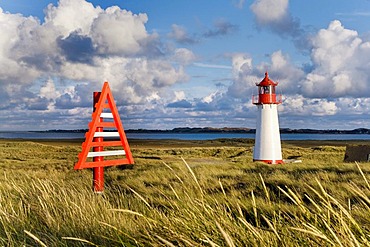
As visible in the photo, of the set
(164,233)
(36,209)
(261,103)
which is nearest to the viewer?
(164,233)

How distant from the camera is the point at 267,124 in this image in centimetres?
2245

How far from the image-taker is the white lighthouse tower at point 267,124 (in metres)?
22.4

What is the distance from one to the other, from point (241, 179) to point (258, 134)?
12.2 meters

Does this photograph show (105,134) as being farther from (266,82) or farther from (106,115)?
(266,82)

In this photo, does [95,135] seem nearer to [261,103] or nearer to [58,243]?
[58,243]

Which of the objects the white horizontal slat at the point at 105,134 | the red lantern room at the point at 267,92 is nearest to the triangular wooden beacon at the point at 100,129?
the white horizontal slat at the point at 105,134

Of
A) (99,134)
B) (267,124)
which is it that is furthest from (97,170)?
(267,124)

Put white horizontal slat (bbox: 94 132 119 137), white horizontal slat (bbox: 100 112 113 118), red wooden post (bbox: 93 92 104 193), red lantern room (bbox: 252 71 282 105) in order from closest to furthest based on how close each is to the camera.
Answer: red wooden post (bbox: 93 92 104 193)
white horizontal slat (bbox: 94 132 119 137)
white horizontal slat (bbox: 100 112 113 118)
red lantern room (bbox: 252 71 282 105)

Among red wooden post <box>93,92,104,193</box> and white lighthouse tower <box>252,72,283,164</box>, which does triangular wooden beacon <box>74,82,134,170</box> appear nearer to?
red wooden post <box>93,92,104,193</box>

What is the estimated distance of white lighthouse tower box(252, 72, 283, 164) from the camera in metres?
22.4

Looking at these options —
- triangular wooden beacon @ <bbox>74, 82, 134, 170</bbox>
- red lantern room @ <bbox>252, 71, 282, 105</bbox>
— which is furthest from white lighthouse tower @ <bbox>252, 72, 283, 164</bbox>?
triangular wooden beacon @ <bbox>74, 82, 134, 170</bbox>

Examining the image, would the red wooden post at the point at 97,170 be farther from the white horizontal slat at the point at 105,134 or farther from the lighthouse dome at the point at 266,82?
the lighthouse dome at the point at 266,82

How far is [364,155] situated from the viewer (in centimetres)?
2444

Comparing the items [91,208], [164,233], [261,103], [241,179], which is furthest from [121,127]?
[261,103]
